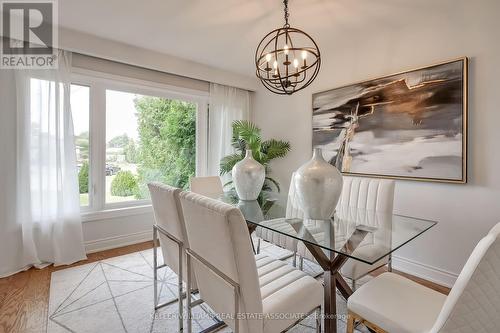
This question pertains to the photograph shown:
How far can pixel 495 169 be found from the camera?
2.07 m

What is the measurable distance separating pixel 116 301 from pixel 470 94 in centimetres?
343

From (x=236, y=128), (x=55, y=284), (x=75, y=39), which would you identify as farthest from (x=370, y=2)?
(x=55, y=284)

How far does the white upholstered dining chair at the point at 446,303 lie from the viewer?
34.2 inches

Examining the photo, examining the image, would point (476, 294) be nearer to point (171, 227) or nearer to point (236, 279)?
point (236, 279)

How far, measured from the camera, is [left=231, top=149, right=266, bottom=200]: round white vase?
2.31m

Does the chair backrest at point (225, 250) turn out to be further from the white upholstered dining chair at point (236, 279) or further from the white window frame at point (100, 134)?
the white window frame at point (100, 134)

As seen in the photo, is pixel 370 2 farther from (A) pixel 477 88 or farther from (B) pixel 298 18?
(A) pixel 477 88

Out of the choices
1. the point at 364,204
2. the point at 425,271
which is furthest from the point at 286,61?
the point at 425,271

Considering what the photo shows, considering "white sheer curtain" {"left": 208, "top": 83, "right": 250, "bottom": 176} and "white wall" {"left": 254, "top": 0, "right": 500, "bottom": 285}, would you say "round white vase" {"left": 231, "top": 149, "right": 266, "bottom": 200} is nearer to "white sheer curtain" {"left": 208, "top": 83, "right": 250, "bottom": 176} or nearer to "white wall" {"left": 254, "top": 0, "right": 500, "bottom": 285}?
"white wall" {"left": 254, "top": 0, "right": 500, "bottom": 285}

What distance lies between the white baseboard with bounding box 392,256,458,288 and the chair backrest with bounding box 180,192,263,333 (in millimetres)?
2147

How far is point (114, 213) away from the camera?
3232 mm

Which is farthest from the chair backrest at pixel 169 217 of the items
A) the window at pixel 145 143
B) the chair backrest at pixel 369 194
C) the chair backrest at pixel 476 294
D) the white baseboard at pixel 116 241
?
the window at pixel 145 143

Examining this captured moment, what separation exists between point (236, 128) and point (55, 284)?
271 centimetres

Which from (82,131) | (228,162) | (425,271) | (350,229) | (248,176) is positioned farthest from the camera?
(228,162)
